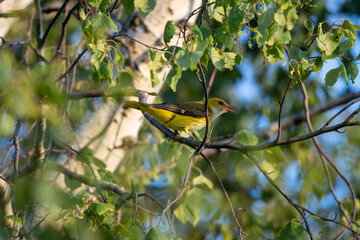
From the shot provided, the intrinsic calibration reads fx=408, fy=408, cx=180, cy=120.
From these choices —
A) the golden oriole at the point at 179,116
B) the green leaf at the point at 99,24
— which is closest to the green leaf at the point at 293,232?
the green leaf at the point at 99,24

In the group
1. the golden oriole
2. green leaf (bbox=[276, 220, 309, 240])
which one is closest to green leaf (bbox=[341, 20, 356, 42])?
green leaf (bbox=[276, 220, 309, 240])

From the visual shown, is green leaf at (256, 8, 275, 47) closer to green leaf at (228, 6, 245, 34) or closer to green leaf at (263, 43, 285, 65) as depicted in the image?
green leaf at (228, 6, 245, 34)

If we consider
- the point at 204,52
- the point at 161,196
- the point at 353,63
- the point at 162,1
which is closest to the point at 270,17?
the point at 204,52

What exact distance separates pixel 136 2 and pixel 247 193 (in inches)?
195

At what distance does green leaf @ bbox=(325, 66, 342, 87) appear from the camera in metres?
2.27

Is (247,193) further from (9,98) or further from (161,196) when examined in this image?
(9,98)

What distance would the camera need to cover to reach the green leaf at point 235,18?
1.95 meters

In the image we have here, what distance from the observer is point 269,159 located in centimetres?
347

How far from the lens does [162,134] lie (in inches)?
209

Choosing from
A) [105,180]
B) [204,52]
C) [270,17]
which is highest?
[270,17]

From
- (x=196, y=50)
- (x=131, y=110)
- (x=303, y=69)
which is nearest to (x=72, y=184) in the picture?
(x=131, y=110)

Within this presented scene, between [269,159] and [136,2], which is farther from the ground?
[269,159]

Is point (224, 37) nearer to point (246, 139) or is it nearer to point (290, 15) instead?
point (290, 15)

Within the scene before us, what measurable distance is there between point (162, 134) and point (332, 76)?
3232mm
